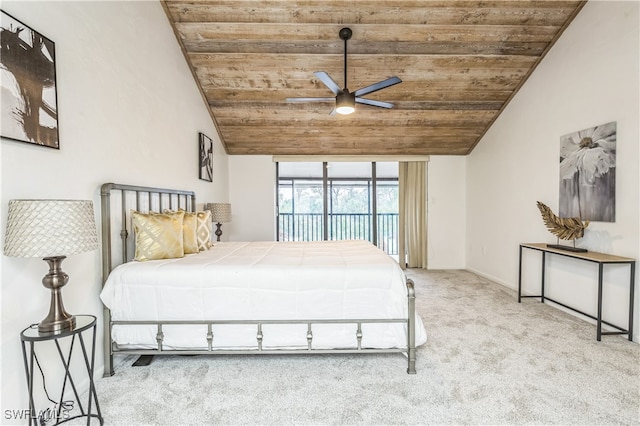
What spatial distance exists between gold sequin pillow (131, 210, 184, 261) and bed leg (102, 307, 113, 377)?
427mm

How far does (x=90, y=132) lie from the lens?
2018mm

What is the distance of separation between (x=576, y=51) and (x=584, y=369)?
309 cm

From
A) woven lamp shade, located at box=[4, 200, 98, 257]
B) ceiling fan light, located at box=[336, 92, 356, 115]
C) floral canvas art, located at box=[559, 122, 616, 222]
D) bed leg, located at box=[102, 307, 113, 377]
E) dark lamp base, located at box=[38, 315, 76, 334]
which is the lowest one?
bed leg, located at box=[102, 307, 113, 377]

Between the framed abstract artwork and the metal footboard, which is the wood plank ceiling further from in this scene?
the metal footboard

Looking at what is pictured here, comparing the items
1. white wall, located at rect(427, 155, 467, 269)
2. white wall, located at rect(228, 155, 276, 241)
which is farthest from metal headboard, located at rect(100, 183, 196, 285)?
white wall, located at rect(427, 155, 467, 269)

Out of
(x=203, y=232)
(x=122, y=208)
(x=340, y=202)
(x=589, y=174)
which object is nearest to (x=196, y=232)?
(x=203, y=232)

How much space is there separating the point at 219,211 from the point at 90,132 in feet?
7.19

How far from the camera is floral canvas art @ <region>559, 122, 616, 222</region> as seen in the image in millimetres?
2729

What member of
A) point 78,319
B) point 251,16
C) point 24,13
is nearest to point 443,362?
point 78,319

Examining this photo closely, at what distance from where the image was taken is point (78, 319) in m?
1.60

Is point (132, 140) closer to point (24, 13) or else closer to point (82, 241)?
point (24, 13)

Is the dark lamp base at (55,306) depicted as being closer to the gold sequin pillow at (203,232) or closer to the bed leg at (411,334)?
the gold sequin pillow at (203,232)

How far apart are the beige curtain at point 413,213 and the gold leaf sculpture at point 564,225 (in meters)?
2.32

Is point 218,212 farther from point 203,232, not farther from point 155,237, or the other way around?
point 155,237
